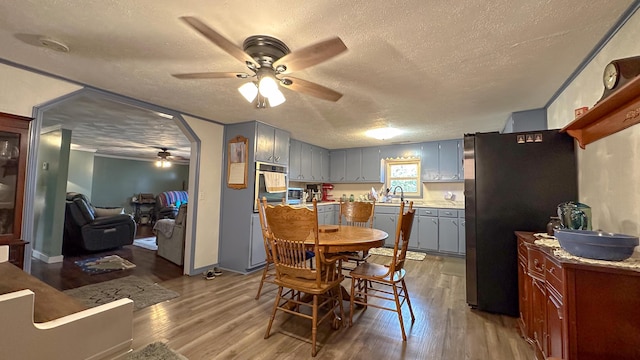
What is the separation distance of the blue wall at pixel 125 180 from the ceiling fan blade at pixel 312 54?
8.78m

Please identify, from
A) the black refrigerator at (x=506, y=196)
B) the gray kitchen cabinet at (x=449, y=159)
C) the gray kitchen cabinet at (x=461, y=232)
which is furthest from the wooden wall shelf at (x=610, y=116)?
the gray kitchen cabinet at (x=449, y=159)

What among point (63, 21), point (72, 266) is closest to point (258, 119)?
point (63, 21)

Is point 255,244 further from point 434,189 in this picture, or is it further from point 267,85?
point 434,189

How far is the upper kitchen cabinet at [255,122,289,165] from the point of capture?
3893 mm

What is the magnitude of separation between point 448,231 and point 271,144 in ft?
11.5

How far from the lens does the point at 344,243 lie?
2123mm

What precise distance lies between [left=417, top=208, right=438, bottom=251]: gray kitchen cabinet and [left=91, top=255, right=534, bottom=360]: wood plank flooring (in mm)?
1873

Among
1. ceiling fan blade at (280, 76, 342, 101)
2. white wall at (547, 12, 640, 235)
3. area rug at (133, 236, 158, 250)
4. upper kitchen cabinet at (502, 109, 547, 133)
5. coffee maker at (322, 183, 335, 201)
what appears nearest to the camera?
white wall at (547, 12, 640, 235)

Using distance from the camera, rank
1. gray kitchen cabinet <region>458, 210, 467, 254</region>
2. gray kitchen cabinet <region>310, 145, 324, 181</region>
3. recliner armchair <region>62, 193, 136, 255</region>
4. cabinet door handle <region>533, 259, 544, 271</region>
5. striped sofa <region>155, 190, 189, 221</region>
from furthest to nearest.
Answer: striped sofa <region>155, 190, 189, 221</region>, gray kitchen cabinet <region>310, 145, 324, 181</region>, gray kitchen cabinet <region>458, 210, 467, 254</region>, recliner armchair <region>62, 193, 136, 255</region>, cabinet door handle <region>533, 259, 544, 271</region>

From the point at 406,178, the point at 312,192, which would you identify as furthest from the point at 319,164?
the point at 406,178

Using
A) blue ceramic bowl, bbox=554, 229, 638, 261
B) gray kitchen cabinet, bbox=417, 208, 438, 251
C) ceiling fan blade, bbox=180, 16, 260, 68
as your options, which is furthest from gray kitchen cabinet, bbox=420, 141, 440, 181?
ceiling fan blade, bbox=180, 16, 260, 68

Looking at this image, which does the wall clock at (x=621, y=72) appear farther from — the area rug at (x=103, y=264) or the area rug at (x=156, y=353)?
the area rug at (x=103, y=264)

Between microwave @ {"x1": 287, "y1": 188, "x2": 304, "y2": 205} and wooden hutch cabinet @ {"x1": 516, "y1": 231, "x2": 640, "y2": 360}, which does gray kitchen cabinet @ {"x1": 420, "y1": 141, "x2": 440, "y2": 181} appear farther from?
wooden hutch cabinet @ {"x1": 516, "y1": 231, "x2": 640, "y2": 360}

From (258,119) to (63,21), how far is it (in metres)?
2.28
